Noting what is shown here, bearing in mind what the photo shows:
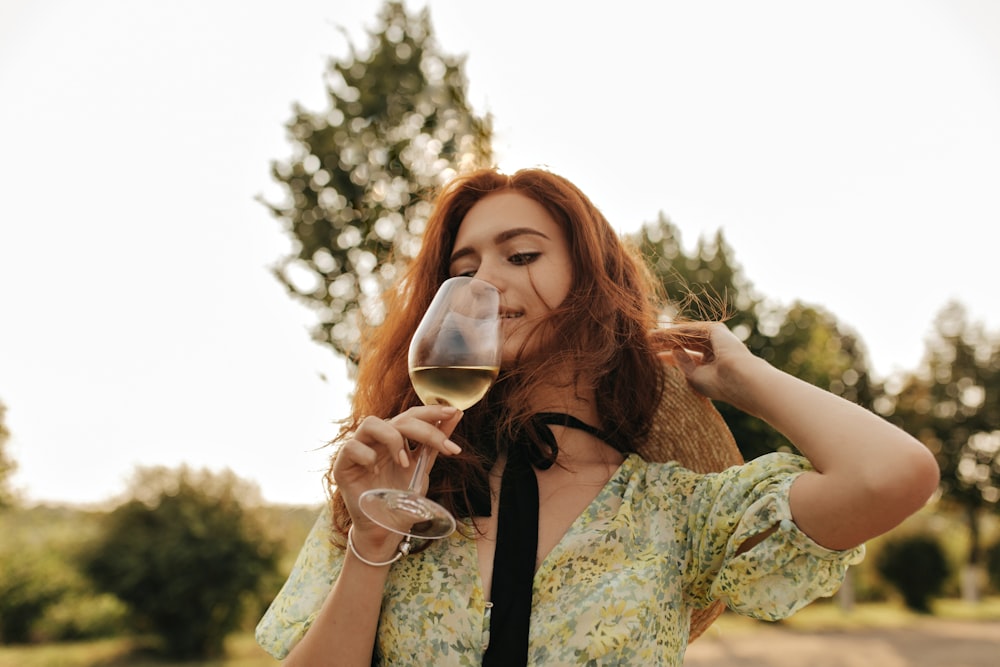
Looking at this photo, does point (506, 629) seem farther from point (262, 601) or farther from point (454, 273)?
point (262, 601)

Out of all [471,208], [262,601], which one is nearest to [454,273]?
[471,208]

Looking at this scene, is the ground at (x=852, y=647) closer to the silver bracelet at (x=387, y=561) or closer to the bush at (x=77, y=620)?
the bush at (x=77, y=620)

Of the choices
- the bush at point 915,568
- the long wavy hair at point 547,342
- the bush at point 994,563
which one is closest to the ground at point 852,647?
the bush at point 915,568

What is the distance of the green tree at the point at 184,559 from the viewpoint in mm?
12531

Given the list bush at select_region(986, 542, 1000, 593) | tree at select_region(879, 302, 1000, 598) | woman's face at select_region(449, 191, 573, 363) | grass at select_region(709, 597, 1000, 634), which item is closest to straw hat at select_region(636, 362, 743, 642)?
woman's face at select_region(449, 191, 573, 363)

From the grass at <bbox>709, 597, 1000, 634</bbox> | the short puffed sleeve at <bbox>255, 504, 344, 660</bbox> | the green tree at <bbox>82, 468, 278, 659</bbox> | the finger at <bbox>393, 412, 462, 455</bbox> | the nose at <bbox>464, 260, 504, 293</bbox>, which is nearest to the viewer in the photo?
the finger at <bbox>393, 412, 462, 455</bbox>

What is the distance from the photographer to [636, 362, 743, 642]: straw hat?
246cm

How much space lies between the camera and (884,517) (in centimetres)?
167

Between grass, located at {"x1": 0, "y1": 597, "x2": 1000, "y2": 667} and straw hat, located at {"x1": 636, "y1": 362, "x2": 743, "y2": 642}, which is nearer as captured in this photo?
straw hat, located at {"x1": 636, "y1": 362, "x2": 743, "y2": 642}

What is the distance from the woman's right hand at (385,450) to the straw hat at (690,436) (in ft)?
3.20

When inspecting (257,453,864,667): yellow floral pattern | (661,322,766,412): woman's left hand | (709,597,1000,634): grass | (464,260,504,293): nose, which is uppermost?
(464,260,504,293): nose

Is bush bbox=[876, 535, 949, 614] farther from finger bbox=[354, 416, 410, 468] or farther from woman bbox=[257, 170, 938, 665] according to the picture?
finger bbox=[354, 416, 410, 468]

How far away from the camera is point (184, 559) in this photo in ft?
40.8

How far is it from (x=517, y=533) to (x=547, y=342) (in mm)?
584
